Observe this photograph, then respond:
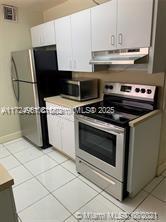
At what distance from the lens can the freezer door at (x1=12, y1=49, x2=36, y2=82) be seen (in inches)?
100

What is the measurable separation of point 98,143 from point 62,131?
0.76m

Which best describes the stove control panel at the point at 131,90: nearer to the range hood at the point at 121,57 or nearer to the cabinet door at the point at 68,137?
the range hood at the point at 121,57

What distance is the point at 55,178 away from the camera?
2.30 metres

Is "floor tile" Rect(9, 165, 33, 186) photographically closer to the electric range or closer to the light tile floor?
the light tile floor

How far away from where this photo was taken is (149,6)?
5.01 feet

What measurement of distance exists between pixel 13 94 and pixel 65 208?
2236 mm

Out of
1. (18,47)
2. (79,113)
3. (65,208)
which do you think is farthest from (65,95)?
(65,208)

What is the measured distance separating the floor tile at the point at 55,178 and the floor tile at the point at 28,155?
0.50 meters

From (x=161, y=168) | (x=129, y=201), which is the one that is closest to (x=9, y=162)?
(x=129, y=201)

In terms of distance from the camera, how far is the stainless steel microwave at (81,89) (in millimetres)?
2496

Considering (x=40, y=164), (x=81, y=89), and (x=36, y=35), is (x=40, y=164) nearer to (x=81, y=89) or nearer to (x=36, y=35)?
(x=81, y=89)

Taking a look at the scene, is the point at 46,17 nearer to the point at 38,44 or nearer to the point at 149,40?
the point at 38,44

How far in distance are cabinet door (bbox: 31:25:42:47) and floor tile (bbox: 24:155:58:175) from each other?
6.25 ft

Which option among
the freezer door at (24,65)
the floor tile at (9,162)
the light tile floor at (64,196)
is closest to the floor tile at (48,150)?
the light tile floor at (64,196)
